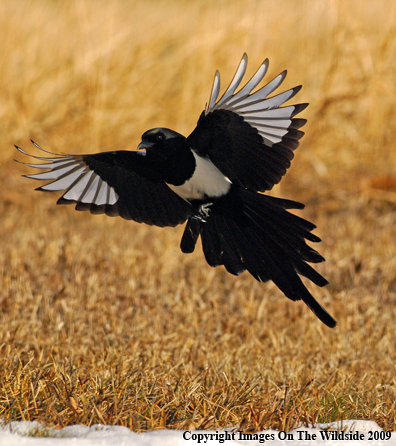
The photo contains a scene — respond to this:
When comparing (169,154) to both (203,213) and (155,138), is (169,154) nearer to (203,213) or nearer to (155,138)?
(155,138)

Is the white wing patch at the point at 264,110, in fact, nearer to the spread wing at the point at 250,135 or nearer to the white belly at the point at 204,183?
the spread wing at the point at 250,135

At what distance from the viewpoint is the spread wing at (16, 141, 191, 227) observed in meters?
2.82

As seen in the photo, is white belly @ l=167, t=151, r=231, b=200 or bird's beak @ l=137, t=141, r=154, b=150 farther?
white belly @ l=167, t=151, r=231, b=200

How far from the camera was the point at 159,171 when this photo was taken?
2.70 m

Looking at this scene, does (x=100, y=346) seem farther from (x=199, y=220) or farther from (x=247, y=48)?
(x=247, y=48)

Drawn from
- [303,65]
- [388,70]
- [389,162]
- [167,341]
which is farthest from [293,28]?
[167,341]

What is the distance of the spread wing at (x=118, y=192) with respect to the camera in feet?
9.26

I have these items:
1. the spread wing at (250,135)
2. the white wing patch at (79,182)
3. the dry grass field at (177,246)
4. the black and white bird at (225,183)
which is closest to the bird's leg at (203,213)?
the black and white bird at (225,183)

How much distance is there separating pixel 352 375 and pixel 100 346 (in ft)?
4.17

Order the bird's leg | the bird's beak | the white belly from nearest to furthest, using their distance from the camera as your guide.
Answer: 1. the bird's beak
2. the white belly
3. the bird's leg

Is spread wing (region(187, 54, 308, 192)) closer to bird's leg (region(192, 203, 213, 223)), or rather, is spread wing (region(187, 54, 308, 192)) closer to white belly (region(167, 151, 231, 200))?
white belly (region(167, 151, 231, 200))

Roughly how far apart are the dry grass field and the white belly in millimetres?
774

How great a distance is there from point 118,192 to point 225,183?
49 centimetres

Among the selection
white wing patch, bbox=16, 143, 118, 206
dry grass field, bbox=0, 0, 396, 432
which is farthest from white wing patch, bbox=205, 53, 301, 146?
dry grass field, bbox=0, 0, 396, 432
